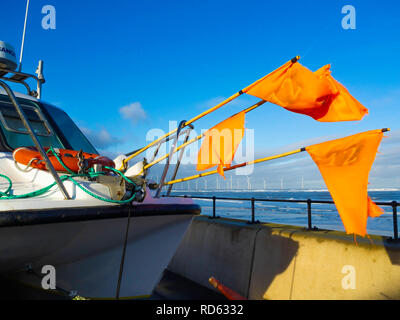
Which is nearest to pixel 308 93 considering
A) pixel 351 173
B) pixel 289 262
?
pixel 351 173

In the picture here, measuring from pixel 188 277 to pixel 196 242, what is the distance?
0.71 m

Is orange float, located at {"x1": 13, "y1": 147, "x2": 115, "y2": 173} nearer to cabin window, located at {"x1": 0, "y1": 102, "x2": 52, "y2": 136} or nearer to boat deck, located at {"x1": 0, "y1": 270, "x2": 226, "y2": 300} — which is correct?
cabin window, located at {"x1": 0, "y1": 102, "x2": 52, "y2": 136}

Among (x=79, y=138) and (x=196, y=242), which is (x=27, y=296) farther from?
(x=196, y=242)

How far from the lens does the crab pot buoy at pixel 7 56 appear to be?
4413 millimetres

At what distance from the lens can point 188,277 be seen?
6.53 metres

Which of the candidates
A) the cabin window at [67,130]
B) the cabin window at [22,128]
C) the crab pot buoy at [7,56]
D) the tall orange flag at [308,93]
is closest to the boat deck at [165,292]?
the cabin window at [22,128]

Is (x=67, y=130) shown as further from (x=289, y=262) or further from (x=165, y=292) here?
(x=289, y=262)

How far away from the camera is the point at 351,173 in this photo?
3.35 metres

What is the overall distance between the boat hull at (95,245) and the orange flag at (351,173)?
1794 millimetres

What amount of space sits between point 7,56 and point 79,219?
280 centimetres

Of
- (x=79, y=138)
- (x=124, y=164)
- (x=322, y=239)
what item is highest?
(x=79, y=138)

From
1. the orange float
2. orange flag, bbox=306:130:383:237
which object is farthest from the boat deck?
orange flag, bbox=306:130:383:237

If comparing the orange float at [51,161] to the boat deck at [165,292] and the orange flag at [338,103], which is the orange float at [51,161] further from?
the orange flag at [338,103]
